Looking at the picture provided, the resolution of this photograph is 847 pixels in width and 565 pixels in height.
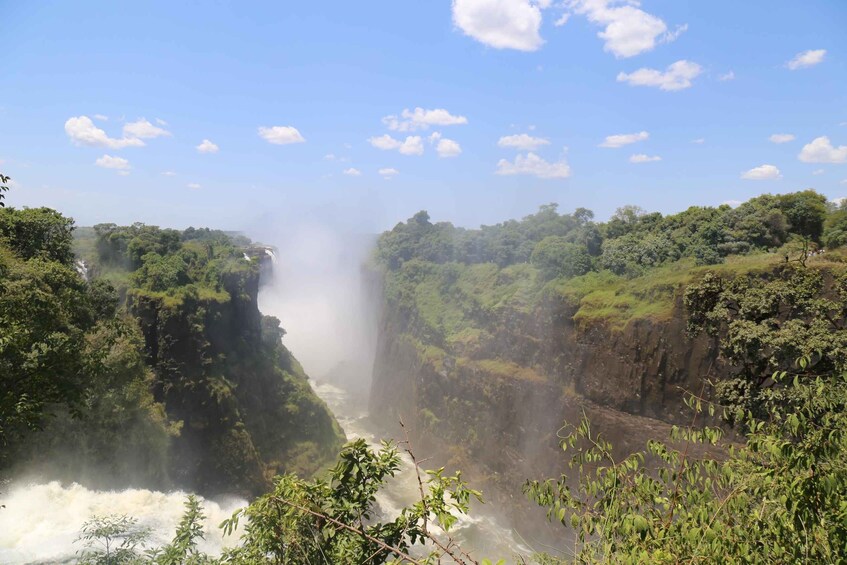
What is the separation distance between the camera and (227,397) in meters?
29.1

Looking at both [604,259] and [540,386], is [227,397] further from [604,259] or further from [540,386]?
[604,259]

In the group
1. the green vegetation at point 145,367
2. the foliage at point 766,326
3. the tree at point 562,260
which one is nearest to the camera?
the green vegetation at point 145,367

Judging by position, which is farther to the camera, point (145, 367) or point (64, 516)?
point (145, 367)

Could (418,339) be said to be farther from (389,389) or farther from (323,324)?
(323,324)

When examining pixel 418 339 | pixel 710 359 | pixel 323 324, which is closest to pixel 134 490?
pixel 418 339

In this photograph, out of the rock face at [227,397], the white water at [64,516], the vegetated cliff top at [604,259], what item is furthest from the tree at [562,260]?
the white water at [64,516]

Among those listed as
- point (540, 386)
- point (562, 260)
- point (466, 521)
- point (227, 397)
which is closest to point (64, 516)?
point (227, 397)

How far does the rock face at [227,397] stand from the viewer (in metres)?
26.9

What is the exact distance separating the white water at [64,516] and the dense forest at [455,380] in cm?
102

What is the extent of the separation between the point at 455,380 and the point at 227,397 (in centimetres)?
1437

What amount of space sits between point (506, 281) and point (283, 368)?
1811 centimetres

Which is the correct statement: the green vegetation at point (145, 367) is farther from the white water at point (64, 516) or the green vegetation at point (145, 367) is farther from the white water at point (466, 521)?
the white water at point (466, 521)

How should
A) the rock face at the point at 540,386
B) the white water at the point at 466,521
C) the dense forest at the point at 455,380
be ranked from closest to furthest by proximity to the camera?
the dense forest at the point at 455,380 → the rock face at the point at 540,386 → the white water at the point at 466,521

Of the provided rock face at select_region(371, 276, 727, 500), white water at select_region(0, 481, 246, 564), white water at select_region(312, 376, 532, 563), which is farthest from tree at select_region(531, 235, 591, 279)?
white water at select_region(0, 481, 246, 564)
